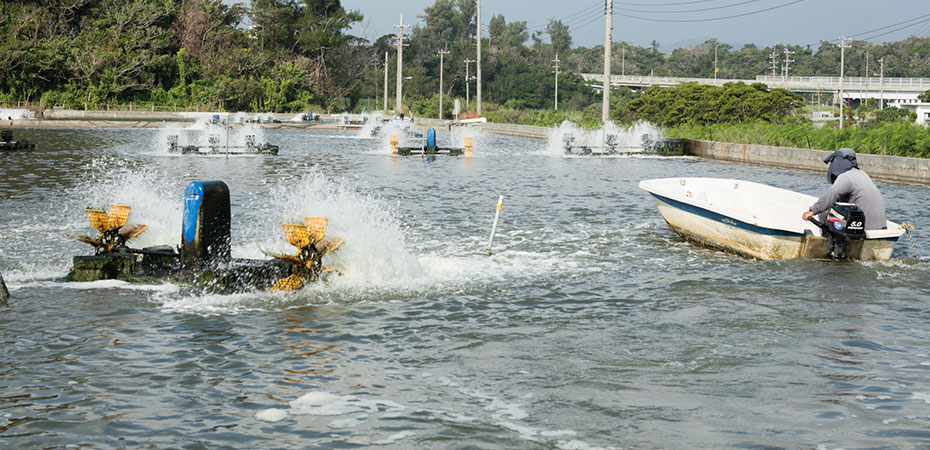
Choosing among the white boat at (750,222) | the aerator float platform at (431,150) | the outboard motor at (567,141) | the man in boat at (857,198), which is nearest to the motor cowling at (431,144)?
the aerator float platform at (431,150)

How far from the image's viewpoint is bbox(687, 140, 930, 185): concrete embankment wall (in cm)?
2977

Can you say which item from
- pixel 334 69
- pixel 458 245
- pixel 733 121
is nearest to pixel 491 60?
pixel 334 69

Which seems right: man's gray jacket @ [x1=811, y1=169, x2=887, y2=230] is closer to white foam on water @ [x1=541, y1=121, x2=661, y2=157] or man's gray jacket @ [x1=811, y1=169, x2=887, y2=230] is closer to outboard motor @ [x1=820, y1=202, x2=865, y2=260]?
Answer: outboard motor @ [x1=820, y1=202, x2=865, y2=260]

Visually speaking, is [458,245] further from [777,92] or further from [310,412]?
[777,92]

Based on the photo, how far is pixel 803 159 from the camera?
35906 millimetres

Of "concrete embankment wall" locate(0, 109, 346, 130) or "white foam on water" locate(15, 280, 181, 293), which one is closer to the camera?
"white foam on water" locate(15, 280, 181, 293)

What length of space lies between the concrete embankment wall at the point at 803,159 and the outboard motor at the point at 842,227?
16529mm

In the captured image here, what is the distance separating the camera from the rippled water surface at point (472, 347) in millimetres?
7461

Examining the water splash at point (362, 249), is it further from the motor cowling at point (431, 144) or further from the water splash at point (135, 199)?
the motor cowling at point (431, 144)

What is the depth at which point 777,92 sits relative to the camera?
54.9 m

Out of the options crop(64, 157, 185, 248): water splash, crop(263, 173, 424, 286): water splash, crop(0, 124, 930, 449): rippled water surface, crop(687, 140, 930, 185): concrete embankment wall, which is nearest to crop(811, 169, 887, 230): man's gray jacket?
crop(0, 124, 930, 449): rippled water surface

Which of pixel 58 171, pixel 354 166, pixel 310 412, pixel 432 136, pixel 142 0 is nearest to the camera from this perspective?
pixel 310 412

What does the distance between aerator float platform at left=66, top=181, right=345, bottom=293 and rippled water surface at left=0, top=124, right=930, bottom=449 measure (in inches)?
9.3

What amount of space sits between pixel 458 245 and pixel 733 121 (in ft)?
141
